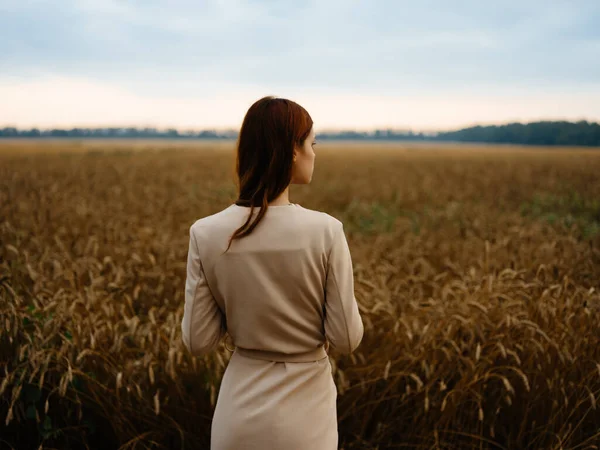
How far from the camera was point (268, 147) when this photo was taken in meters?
1.71

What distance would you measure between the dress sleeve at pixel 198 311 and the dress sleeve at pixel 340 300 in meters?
0.35

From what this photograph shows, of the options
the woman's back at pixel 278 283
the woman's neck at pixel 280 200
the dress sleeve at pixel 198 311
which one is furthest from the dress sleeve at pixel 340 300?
the dress sleeve at pixel 198 311

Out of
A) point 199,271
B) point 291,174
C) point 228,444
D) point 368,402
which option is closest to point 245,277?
point 199,271

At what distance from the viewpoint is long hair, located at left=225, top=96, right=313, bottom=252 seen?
1694 millimetres

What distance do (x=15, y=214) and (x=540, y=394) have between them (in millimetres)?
6599

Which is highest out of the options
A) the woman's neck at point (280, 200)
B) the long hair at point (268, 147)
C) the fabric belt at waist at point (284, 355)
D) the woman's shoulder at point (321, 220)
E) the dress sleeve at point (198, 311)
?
the long hair at point (268, 147)

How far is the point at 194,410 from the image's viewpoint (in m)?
3.22

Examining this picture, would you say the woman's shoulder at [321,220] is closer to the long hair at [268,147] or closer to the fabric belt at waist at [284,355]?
the long hair at [268,147]

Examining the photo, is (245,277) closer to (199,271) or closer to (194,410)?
(199,271)

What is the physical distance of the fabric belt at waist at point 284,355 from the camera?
6.08ft

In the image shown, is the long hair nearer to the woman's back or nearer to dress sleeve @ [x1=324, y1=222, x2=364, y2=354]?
the woman's back

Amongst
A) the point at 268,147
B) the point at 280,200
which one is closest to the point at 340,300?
the point at 280,200

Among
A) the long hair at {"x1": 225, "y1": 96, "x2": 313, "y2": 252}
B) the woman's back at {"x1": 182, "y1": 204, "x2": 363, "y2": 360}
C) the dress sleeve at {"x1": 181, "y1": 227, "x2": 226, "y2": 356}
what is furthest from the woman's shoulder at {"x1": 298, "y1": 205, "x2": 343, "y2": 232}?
the dress sleeve at {"x1": 181, "y1": 227, "x2": 226, "y2": 356}

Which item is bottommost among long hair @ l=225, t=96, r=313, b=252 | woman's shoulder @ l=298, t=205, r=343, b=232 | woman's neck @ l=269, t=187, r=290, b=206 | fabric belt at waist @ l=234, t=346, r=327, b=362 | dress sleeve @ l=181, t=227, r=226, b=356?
fabric belt at waist @ l=234, t=346, r=327, b=362
